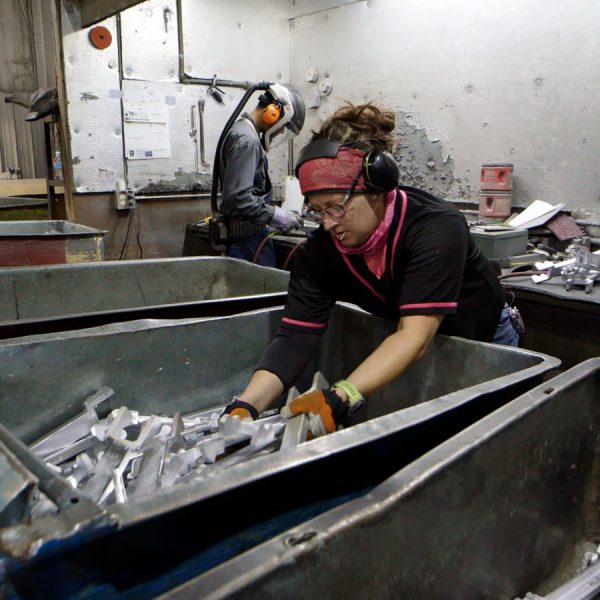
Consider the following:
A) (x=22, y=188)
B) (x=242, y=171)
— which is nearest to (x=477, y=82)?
A: (x=242, y=171)

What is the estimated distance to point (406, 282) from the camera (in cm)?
128

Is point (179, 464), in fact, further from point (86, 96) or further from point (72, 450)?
point (86, 96)

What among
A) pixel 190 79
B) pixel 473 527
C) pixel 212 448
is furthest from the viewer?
pixel 190 79

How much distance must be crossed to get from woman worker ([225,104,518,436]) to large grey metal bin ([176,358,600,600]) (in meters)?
0.33

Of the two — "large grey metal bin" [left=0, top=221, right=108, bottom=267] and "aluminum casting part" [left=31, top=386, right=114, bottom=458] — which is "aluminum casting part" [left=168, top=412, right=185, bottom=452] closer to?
"aluminum casting part" [left=31, top=386, right=114, bottom=458]

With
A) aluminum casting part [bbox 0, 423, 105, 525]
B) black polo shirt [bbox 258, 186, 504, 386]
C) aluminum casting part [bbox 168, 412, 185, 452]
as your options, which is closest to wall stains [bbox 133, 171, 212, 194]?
black polo shirt [bbox 258, 186, 504, 386]

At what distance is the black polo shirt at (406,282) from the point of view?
49.7 inches

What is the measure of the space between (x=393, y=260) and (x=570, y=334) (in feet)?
4.35

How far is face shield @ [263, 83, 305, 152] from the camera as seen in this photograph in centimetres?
290

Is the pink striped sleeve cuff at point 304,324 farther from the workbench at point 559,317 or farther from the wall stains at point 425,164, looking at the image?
the wall stains at point 425,164

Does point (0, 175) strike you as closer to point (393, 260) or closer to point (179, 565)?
point (393, 260)

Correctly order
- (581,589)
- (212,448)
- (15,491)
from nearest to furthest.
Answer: (15,491), (581,589), (212,448)

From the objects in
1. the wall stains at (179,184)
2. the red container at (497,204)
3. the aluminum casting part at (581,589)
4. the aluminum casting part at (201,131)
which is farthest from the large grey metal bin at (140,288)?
the aluminum casting part at (201,131)

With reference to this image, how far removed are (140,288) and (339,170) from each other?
131 cm
